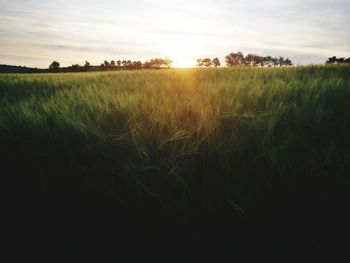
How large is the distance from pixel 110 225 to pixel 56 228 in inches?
6.0

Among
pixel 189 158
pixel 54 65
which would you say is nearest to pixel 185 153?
pixel 189 158

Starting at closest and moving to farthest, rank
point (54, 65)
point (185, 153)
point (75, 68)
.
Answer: point (185, 153), point (75, 68), point (54, 65)

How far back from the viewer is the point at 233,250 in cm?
72

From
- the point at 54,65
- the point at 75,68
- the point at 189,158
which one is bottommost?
the point at 54,65

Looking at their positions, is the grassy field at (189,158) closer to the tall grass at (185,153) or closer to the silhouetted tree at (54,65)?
the tall grass at (185,153)

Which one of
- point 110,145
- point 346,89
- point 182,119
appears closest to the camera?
point 110,145

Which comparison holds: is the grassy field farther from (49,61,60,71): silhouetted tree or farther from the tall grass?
(49,61,60,71): silhouetted tree

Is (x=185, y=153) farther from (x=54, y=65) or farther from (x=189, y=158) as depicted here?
(x=54, y=65)

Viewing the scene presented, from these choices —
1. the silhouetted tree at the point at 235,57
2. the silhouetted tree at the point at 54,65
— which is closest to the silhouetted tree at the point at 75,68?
the silhouetted tree at the point at 54,65

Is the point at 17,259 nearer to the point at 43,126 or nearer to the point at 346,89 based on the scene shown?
the point at 43,126

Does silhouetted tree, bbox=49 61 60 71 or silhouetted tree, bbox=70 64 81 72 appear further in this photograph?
silhouetted tree, bbox=49 61 60 71

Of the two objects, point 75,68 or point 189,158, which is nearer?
point 189,158

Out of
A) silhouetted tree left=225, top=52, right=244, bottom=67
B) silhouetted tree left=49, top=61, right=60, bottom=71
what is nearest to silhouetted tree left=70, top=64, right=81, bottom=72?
silhouetted tree left=49, top=61, right=60, bottom=71

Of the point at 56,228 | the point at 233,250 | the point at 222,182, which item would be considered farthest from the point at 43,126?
the point at 233,250
